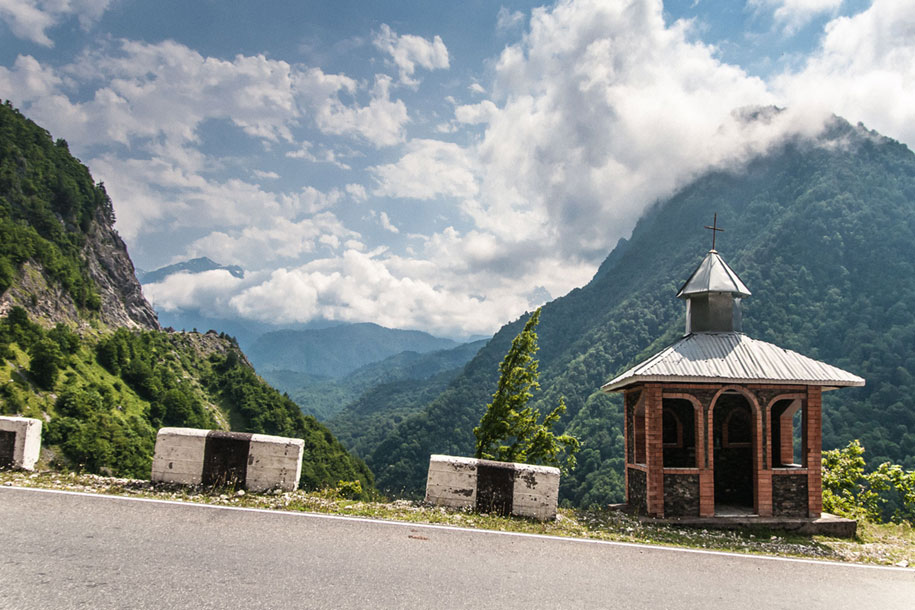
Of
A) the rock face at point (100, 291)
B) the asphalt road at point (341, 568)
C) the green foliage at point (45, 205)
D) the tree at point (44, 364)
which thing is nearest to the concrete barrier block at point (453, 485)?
the asphalt road at point (341, 568)

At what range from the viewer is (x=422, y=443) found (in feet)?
371

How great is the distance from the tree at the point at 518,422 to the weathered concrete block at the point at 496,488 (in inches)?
509

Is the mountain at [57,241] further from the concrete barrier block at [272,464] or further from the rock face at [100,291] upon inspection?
the concrete barrier block at [272,464]

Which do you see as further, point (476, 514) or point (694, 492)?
point (694, 492)

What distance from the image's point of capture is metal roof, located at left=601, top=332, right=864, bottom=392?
498 inches

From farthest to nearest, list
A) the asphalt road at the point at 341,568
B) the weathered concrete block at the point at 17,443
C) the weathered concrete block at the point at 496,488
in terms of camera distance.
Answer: the weathered concrete block at the point at 496,488
the weathered concrete block at the point at 17,443
the asphalt road at the point at 341,568

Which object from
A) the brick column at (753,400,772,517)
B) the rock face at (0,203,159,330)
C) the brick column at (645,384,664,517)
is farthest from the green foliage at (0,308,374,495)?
the brick column at (753,400,772,517)

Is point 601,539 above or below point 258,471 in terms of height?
below

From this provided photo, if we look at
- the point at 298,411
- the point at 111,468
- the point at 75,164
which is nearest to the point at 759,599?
the point at 111,468

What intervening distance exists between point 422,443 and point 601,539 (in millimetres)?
107032

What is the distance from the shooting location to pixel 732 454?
1534 centimetres

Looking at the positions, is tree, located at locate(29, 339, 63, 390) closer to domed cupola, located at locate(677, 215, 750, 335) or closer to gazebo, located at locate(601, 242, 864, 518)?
gazebo, located at locate(601, 242, 864, 518)

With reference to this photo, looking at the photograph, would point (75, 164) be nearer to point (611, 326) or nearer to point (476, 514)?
point (611, 326)

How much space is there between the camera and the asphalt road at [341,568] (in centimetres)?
517
